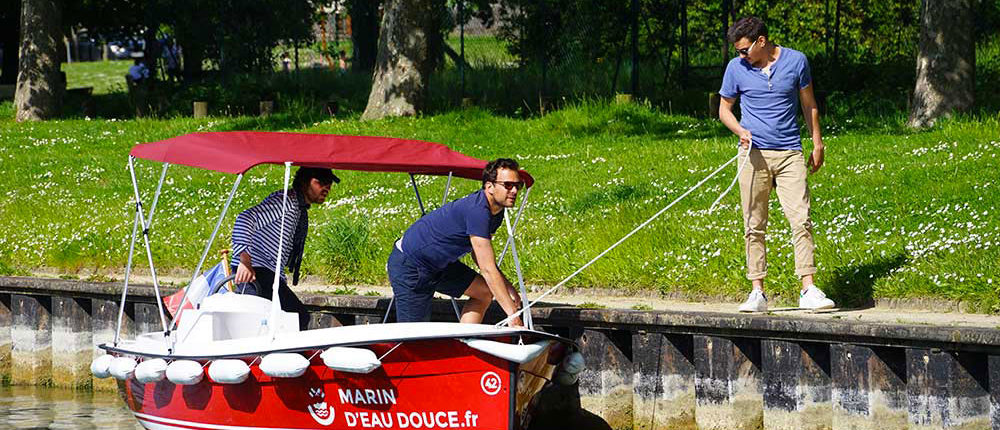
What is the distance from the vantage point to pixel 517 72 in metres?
28.4

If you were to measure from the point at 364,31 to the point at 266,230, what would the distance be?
26696mm

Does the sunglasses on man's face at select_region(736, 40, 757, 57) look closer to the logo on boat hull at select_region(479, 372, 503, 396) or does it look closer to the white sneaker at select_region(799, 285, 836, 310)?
the white sneaker at select_region(799, 285, 836, 310)

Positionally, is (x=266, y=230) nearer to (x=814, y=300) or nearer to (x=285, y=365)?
(x=285, y=365)

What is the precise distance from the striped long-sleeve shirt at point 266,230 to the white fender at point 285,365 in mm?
1178

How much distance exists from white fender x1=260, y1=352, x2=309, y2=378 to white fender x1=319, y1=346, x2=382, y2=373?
196 millimetres

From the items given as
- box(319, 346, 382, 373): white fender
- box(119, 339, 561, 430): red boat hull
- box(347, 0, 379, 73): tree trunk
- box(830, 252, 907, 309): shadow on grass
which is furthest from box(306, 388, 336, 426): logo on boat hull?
box(347, 0, 379, 73): tree trunk

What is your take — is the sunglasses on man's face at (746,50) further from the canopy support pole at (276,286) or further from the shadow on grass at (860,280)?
the canopy support pole at (276,286)

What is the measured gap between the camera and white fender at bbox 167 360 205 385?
36.5ft

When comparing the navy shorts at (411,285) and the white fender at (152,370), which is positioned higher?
the navy shorts at (411,285)

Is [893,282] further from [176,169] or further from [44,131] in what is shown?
[44,131]

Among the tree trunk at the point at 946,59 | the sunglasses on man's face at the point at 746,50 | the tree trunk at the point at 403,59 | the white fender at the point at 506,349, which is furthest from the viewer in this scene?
the tree trunk at the point at 403,59

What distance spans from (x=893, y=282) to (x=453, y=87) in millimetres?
16527

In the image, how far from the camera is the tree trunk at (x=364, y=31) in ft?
119

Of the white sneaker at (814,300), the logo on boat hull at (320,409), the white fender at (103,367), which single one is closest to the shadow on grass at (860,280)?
the white sneaker at (814,300)
